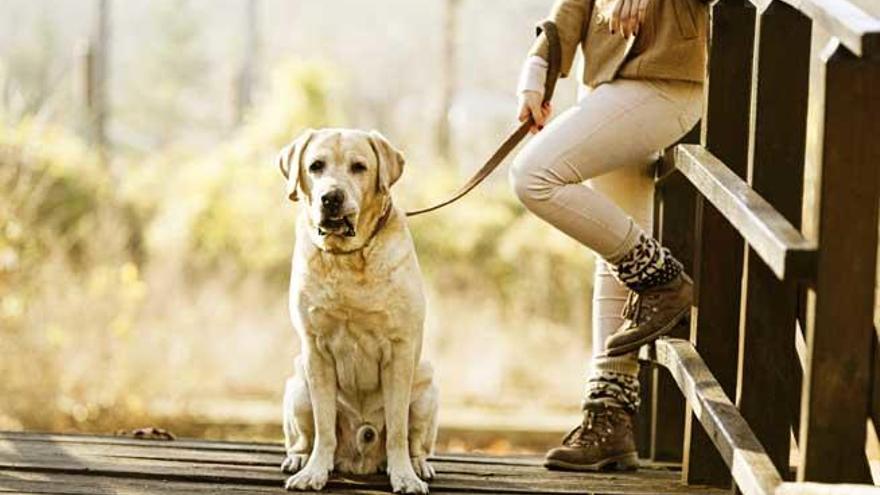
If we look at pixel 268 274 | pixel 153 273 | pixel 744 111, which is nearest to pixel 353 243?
pixel 744 111

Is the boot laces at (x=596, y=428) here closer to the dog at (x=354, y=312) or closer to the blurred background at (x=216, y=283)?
the dog at (x=354, y=312)

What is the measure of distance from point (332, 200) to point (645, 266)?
2.89 ft

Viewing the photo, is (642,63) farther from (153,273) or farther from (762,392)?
(153,273)

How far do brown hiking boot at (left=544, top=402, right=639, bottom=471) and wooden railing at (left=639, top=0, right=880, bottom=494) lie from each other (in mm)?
235

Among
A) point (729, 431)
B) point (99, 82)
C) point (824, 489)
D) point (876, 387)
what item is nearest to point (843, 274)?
point (824, 489)

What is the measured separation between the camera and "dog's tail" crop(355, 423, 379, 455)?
14.0 ft

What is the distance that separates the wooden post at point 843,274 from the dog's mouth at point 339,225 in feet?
4.82

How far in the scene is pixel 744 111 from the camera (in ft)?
13.2

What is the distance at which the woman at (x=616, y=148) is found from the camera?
4215 millimetres

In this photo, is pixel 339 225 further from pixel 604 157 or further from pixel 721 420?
pixel 721 420

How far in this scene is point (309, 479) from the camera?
4.09 metres

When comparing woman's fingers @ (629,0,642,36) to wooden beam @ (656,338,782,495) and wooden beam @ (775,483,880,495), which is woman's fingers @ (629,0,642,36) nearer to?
wooden beam @ (656,338,782,495)

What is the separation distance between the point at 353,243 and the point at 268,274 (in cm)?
971

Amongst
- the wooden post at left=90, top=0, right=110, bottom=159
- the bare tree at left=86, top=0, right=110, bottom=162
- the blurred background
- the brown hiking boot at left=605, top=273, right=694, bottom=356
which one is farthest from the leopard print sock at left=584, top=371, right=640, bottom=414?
the wooden post at left=90, top=0, right=110, bottom=159
